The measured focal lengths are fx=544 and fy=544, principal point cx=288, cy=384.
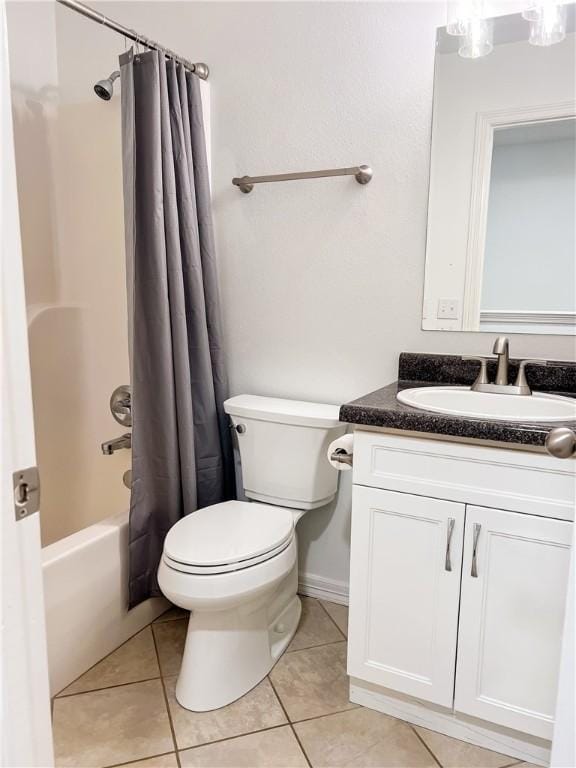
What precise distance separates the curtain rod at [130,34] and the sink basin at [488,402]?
1.38m

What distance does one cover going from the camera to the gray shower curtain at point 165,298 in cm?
174

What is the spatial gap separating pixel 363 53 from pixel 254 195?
1.93 ft

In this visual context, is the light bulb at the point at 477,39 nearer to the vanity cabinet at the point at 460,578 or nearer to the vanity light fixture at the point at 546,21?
the vanity light fixture at the point at 546,21

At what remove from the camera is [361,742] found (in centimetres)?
145

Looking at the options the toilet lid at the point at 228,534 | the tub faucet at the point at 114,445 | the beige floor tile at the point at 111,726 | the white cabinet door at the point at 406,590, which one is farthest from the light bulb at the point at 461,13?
the beige floor tile at the point at 111,726

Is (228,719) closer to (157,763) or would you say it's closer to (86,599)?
(157,763)

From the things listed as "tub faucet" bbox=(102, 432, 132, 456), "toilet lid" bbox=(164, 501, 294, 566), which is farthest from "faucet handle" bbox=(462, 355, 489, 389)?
"tub faucet" bbox=(102, 432, 132, 456)

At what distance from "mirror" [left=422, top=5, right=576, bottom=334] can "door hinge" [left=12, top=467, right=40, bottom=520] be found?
1.43 metres

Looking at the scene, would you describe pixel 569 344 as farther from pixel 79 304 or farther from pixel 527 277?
pixel 79 304

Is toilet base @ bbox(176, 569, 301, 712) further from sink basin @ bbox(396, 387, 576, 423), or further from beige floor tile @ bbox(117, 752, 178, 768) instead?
sink basin @ bbox(396, 387, 576, 423)

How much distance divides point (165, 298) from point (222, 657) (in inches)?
43.8

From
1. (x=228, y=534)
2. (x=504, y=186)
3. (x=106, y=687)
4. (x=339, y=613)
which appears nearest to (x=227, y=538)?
(x=228, y=534)

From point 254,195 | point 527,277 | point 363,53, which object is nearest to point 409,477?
point 527,277

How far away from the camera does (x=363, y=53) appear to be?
1.78 meters
